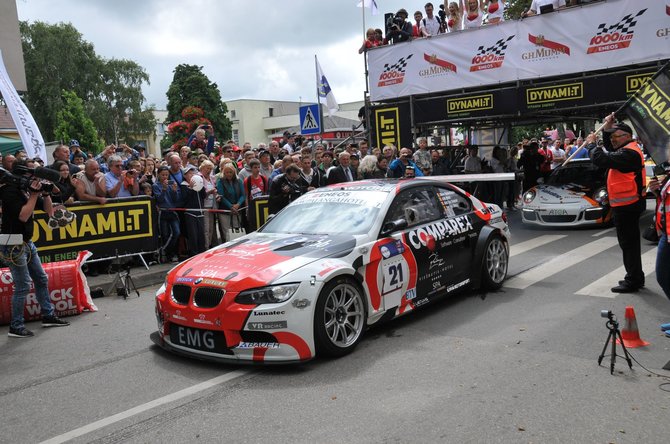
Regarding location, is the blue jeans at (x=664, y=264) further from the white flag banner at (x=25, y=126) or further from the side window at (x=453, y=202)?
the white flag banner at (x=25, y=126)

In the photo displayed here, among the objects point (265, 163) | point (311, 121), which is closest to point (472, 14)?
point (311, 121)

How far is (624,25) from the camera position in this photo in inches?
484

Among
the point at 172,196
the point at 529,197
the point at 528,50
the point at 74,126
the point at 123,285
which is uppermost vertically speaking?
the point at 74,126

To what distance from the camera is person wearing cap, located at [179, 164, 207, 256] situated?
10.2 metres

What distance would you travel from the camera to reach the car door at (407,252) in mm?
5812

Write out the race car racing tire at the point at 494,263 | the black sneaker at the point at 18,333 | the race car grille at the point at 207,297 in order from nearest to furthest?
the race car grille at the point at 207,297, the black sneaker at the point at 18,333, the race car racing tire at the point at 494,263

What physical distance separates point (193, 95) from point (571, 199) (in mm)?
60916

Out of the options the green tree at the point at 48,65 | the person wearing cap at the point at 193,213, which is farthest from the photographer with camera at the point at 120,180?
the green tree at the point at 48,65

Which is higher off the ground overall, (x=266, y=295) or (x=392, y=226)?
(x=392, y=226)

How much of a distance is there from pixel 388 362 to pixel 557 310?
2.43 m

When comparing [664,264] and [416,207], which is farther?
[416,207]

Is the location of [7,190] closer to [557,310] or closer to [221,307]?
[221,307]

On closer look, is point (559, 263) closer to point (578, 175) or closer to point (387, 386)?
point (578, 175)

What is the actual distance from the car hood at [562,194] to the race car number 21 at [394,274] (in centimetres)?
766
